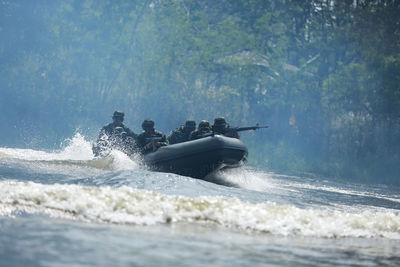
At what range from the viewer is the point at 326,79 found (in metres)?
38.9

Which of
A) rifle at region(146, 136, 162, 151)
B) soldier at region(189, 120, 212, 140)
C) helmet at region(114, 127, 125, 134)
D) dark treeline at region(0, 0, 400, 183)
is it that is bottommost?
rifle at region(146, 136, 162, 151)

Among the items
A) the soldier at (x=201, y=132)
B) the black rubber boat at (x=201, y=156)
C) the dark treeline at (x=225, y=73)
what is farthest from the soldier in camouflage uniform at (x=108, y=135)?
the dark treeline at (x=225, y=73)

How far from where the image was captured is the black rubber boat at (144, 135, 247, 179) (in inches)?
537

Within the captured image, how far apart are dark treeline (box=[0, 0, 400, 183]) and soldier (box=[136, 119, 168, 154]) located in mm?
17777

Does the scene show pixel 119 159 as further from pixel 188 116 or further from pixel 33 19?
pixel 33 19

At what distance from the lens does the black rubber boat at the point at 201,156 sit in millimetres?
13648

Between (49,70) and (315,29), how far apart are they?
2308 centimetres

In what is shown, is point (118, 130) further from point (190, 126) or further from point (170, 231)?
point (170, 231)

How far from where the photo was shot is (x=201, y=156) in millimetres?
13750

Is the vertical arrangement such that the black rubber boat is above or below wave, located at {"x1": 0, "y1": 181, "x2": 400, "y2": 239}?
above

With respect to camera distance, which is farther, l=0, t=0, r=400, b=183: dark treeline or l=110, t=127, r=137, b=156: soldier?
l=0, t=0, r=400, b=183: dark treeline

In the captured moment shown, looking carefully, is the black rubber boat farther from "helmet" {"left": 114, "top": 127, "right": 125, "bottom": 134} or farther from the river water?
"helmet" {"left": 114, "top": 127, "right": 125, "bottom": 134}

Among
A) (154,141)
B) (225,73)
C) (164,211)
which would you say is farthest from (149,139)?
(225,73)

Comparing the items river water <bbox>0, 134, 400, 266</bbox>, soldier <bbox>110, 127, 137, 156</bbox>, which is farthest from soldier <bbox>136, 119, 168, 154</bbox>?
river water <bbox>0, 134, 400, 266</bbox>
